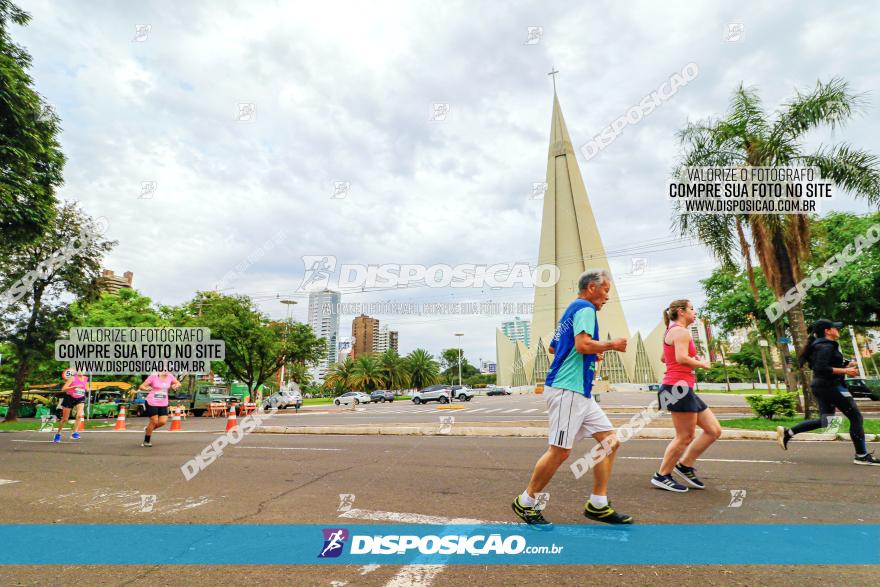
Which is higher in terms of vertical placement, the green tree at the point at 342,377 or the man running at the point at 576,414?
the man running at the point at 576,414

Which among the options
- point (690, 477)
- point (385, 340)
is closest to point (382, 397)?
point (690, 477)

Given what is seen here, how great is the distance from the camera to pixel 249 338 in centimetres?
3209

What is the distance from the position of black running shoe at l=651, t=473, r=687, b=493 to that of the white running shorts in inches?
64.3

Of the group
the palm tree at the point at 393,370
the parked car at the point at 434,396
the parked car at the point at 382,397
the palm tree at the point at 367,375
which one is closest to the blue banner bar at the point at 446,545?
the parked car at the point at 434,396

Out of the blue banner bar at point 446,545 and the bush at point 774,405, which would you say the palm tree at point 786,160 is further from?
the blue banner bar at point 446,545

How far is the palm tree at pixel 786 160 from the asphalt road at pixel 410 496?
614 cm

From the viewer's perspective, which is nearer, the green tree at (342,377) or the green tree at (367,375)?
the green tree at (367,375)

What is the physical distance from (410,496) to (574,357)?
87.5 inches

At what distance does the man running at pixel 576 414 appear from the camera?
134 inches

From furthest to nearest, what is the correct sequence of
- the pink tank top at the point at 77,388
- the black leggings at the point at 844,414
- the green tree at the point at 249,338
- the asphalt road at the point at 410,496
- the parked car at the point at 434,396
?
1. the parked car at the point at 434,396
2. the green tree at the point at 249,338
3. the pink tank top at the point at 77,388
4. the black leggings at the point at 844,414
5. the asphalt road at the point at 410,496

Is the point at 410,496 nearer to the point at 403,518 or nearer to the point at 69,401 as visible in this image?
the point at 403,518

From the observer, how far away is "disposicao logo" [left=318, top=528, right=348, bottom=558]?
301 cm

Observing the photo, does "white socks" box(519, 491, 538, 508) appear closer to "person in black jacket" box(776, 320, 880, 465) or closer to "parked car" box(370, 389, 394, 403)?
"person in black jacket" box(776, 320, 880, 465)

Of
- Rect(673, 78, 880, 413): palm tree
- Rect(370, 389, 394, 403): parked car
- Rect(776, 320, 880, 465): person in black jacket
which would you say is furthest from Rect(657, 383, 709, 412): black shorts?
Rect(370, 389, 394, 403): parked car
